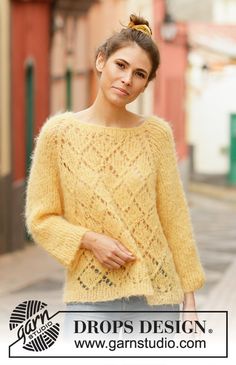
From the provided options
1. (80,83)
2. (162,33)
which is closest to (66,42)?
(80,83)

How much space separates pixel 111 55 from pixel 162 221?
60 cm

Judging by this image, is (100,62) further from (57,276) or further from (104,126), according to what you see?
(57,276)

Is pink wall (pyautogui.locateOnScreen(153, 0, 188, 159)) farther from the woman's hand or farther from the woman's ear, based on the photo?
the woman's hand

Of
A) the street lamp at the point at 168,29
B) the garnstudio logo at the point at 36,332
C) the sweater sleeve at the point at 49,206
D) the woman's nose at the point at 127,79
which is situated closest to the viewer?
Answer: the woman's nose at the point at 127,79

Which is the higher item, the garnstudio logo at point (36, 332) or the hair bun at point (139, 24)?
the hair bun at point (139, 24)

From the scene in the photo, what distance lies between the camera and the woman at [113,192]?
12.6 ft

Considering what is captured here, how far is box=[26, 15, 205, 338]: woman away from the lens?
3.85 metres

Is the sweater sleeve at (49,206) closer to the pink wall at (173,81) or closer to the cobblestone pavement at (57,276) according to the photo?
the cobblestone pavement at (57,276)

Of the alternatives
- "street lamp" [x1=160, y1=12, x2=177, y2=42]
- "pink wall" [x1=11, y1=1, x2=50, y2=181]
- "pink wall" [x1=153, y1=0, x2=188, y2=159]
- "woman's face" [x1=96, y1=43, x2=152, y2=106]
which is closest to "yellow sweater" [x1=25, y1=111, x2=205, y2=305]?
"woman's face" [x1=96, y1=43, x2=152, y2=106]

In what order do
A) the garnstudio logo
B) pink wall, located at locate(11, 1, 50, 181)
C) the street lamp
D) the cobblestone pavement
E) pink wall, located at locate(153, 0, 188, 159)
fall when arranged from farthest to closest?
pink wall, located at locate(153, 0, 188, 159), the street lamp, pink wall, located at locate(11, 1, 50, 181), the cobblestone pavement, the garnstudio logo

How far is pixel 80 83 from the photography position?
67.5ft

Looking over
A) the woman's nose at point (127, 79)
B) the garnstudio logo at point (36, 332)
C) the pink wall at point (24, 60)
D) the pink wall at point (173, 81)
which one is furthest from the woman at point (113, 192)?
the pink wall at point (173, 81)

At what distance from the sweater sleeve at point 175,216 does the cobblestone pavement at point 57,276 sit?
0.98 m

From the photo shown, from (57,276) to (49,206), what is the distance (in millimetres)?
8565
